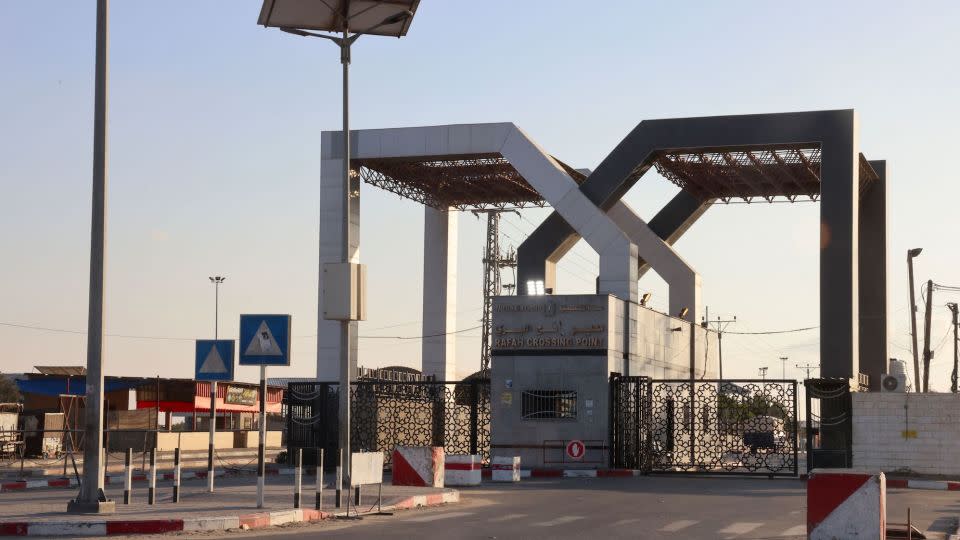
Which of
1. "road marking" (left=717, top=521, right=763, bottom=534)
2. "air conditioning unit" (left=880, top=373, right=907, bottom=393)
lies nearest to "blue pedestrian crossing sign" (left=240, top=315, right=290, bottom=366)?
"road marking" (left=717, top=521, right=763, bottom=534)

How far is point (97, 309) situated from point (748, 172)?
3388cm

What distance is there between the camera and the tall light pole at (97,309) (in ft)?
56.7

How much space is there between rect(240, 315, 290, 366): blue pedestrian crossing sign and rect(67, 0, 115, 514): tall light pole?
12.3ft

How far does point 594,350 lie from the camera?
37938mm

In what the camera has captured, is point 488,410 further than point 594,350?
Yes

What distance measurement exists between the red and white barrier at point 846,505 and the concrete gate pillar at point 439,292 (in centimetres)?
3407

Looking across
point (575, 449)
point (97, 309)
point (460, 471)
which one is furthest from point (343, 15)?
point (575, 449)

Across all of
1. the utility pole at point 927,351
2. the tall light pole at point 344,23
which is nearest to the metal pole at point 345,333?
A: the tall light pole at point 344,23

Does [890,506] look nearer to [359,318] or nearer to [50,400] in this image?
[359,318]

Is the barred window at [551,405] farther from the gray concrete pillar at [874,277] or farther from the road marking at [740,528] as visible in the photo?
the road marking at [740,528]

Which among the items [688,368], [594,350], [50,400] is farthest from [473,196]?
[50,400]

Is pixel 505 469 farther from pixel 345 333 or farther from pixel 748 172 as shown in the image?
pixel 748 172

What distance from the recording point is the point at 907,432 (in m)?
36.6

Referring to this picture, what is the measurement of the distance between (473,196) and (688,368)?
10.8 metres
